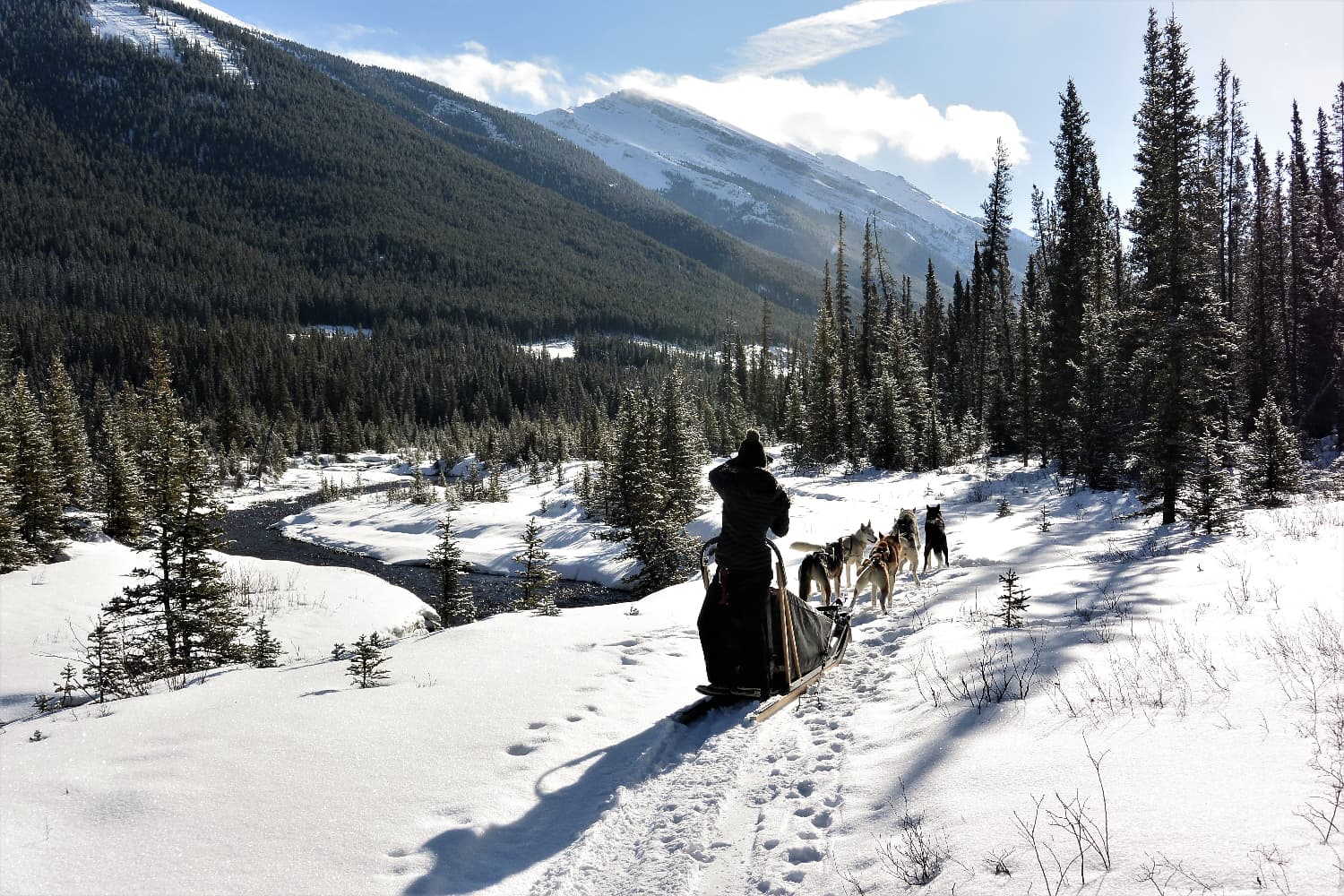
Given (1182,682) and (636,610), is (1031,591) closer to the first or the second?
(1182,682)

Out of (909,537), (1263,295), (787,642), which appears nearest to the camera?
(787,642)

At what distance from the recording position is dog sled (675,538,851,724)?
6.09 metres

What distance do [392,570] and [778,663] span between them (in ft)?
99.3

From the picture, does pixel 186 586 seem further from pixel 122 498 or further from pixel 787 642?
pixel 122 498

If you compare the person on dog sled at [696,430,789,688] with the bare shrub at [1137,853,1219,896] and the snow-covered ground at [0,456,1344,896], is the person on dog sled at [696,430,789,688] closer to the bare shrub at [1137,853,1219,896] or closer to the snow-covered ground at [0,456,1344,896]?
the snow-covered ground at [0,456,1344,896]

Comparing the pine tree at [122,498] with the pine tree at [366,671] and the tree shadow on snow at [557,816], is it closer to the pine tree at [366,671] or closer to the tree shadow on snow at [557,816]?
the pine tree at [366,671]

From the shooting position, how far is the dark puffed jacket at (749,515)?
599 cm

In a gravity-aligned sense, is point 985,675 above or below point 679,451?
below

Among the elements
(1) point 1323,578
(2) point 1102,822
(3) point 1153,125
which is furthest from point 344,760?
(3) point 1153,125

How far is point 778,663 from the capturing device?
6.28 m

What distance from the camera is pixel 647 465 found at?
25.2 meters

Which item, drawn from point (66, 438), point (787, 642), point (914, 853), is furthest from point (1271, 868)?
point (66, 438)

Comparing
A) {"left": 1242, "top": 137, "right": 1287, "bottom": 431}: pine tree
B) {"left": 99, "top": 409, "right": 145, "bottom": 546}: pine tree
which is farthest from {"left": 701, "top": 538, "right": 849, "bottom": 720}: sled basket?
{"left": 99, "top": 409, "right": 145, "bottom": 546}: pine tree

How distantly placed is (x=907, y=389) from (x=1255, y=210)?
63.6 ft
